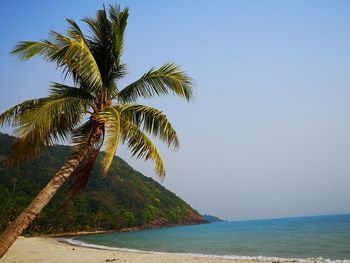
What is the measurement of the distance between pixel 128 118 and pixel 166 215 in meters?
117

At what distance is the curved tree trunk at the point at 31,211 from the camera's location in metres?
6.48

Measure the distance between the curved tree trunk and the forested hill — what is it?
48.0 metres

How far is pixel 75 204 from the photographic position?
8688cm

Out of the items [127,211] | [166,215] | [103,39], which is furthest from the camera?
[166,215]

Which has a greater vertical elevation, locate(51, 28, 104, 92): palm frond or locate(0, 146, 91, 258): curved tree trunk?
locate(51, 28, 104, 92): palm frond

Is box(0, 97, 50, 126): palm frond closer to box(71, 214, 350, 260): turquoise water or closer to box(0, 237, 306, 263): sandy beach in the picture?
box(0, 237, 306, 263): sandy beach

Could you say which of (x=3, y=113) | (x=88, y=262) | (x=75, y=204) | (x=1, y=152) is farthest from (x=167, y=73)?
(x=75, y=204)

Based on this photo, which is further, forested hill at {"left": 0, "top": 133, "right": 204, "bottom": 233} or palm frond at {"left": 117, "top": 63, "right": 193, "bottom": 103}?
forested hill at {"left": 0, "top": 133, "right": 204, "bottom": 233}

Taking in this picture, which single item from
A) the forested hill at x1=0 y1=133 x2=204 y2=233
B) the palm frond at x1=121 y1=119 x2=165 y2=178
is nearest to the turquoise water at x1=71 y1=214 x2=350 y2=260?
the palm frond at x1=121 y1=119 x2=165 y2=178

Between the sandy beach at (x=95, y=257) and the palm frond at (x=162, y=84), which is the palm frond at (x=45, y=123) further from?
the sandy beach at (x=95, y=257)

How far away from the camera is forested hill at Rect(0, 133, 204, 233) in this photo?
70812mm

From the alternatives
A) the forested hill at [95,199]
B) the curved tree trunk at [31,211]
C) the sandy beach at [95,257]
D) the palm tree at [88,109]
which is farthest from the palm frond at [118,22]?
the forested hill at [95,199]

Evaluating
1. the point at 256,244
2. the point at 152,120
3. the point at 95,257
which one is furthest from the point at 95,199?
the point at 152,120

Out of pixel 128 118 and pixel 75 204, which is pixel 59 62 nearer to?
pixel 128 118
